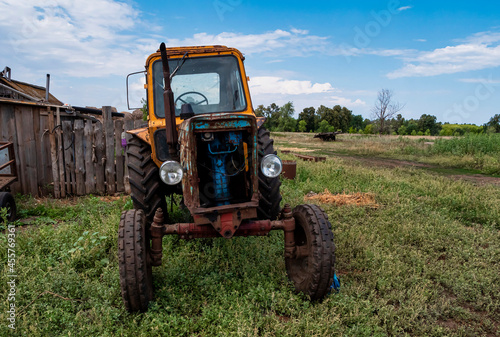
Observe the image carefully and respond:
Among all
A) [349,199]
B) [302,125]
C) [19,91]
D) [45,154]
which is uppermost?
[19,91]

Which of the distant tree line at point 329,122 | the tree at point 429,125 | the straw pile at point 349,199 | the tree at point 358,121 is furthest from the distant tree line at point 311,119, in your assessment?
the straw pile at point 349,199

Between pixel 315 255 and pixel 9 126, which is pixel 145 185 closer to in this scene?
pixel 315 255

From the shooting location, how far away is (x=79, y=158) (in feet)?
25.2

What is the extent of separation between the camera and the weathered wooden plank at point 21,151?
7438 millimetres

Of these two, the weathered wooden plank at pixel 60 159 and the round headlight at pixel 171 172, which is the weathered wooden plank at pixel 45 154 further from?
the round headlight at pixel 171 172

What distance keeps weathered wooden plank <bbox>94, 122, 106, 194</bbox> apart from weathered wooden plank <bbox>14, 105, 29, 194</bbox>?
1.49 meters

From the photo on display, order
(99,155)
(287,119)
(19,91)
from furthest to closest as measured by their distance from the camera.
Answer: (287,119) < (19,91) < (99,155)

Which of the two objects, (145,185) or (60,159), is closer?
(145,185)

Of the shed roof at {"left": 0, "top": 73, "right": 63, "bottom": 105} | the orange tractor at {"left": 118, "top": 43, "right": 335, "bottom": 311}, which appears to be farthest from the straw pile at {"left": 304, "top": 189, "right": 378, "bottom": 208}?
the shed roof at {"left": 0, "top": 73, "right": 63, "bottom": 105}

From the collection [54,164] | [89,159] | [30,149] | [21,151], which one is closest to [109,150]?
[89,159]

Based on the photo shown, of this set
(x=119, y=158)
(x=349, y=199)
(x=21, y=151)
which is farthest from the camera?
(x=119, y=158)

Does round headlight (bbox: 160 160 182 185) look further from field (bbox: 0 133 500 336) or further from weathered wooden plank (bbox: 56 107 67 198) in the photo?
weathered wooden plank (bbox: 56 107 67 198)

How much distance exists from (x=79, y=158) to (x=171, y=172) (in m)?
5.40

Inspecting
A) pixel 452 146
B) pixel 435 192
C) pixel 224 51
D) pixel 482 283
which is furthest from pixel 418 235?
pixel 452 146
